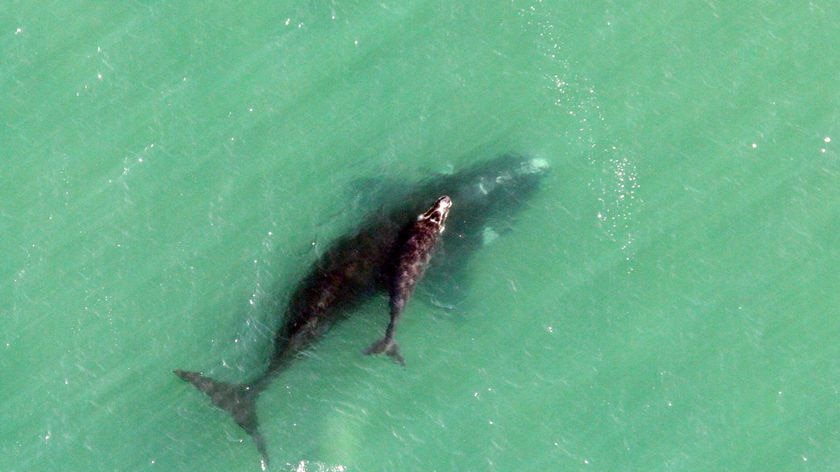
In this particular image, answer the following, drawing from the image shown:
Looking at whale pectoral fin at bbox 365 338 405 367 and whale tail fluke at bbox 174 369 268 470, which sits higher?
whale tail fluke at bbox 174 369 268 470

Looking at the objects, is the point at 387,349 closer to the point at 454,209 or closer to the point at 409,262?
the point at 409,262

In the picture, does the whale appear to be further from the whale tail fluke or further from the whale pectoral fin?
the whale tail fluke

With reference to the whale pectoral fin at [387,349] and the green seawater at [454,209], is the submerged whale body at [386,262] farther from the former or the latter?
the green seawater at [454,209]

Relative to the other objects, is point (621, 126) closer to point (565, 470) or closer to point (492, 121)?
point (492, 121)

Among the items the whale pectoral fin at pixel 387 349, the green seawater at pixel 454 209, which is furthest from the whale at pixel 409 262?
the green seawater at pixel 454 209

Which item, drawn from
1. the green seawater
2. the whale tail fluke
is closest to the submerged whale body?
the whale tail fluke

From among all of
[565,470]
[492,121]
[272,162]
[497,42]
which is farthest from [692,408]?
[272,162]
